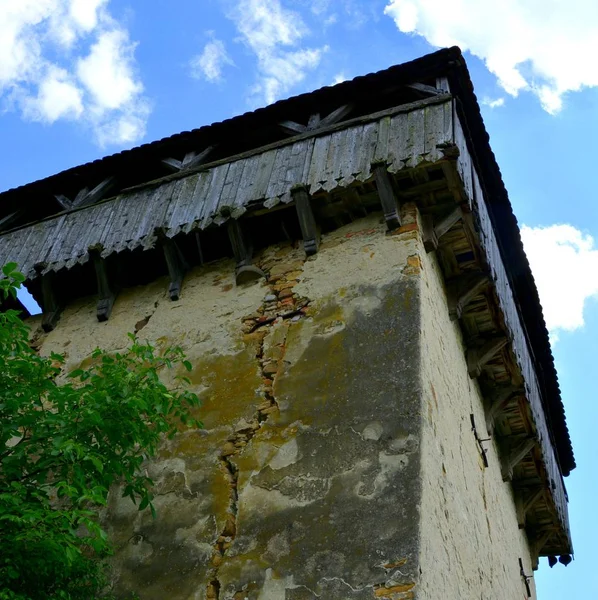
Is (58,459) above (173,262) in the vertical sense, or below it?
below

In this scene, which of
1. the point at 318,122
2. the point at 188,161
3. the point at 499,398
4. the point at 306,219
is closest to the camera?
the point at 306,219

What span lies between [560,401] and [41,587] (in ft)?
31.1

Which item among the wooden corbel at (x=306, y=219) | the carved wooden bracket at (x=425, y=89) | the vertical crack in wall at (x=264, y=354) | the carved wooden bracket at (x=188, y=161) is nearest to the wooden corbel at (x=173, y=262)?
the vertical crack in wall at (x=264, y=354)

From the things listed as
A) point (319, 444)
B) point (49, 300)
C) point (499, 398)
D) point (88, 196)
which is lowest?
point (319, 444)

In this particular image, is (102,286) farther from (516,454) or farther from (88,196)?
(516,454)

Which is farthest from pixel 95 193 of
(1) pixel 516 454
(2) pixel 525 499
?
(2) pixel 525 499

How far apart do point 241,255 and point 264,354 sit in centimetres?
131

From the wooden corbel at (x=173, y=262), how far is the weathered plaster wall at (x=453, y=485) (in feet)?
8.69

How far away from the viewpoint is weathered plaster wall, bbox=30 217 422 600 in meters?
5.51

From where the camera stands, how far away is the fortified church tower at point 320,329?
5766 millimetres

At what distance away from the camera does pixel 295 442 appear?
6.27 m

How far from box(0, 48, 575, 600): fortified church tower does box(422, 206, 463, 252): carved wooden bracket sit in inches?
0.6

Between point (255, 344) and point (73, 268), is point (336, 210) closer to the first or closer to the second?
point (255, 344)

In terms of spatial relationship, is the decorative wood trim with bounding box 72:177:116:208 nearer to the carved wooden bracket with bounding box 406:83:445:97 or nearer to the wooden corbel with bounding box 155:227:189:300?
the wooden corbel with bounding box 155:227:189:300
